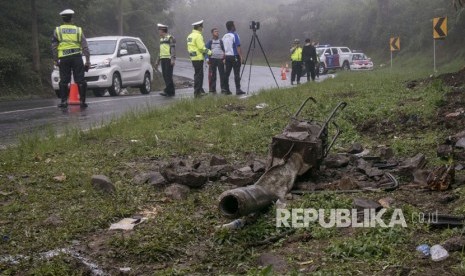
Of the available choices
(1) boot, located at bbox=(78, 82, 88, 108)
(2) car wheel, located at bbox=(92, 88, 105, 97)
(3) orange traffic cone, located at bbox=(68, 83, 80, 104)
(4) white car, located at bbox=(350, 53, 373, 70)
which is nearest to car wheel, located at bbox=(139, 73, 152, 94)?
(2) car wheel, located at bbox=(92, 88, 105, 97)

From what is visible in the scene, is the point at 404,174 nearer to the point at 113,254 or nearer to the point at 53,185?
the point at 113,254

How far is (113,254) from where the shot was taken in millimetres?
4074

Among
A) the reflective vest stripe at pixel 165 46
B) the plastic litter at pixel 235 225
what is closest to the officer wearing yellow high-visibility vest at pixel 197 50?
the reflective vest stripe at pixel 165 46

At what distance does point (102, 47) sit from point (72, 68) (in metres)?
5.73

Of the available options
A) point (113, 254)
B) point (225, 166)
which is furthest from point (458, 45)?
point (113, 254)

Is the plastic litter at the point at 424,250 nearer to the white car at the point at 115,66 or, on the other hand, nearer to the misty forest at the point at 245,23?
the misty forest at the point at 245,23

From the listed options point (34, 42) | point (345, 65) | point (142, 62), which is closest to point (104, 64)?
point (142, 62)

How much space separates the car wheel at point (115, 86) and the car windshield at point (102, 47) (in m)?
0.72

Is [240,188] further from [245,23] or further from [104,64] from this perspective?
[245,23]

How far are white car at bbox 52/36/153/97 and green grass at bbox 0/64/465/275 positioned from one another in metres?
8.15

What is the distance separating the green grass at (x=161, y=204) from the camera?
3.86m

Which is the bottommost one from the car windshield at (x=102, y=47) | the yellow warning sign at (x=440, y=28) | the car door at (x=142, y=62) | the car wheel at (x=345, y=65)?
the car wheel at (x=345, y=65)

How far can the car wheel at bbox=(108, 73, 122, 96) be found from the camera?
17788 mm

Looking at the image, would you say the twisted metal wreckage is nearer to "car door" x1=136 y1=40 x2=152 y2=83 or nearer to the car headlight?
the car headlight
